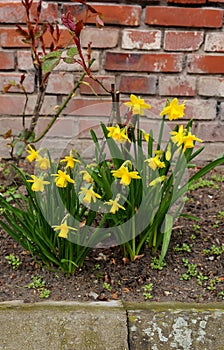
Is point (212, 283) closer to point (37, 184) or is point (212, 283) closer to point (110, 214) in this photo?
point (110, 214)

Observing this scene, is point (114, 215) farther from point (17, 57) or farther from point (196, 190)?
point (17, 57)

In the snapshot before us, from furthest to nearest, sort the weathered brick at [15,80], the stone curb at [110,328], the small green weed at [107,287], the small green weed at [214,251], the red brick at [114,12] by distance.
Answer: the weathered brick at [15,80]
the red brick at [114,12]
the small green weed at [214,251]
the small green weed at [107,287]
the stone curb at [110,328]

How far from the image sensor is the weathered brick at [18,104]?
2262 mm

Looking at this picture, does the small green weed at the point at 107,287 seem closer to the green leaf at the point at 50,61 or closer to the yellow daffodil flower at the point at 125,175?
the yellow daffodil flower at the point at 125,175

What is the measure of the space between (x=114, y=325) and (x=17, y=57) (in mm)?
1308

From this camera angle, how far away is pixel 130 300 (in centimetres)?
152

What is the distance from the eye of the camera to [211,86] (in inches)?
89.2

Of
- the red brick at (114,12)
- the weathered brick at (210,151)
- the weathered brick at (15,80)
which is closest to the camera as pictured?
the red brick at (114,12)

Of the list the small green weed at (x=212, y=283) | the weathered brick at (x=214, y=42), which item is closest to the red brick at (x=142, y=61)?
the weathered brick at (x=214, y=42)

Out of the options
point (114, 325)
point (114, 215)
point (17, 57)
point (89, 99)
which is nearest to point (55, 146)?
point (89, 99)

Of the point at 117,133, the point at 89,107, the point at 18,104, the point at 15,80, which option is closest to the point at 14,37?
the point at 15,80

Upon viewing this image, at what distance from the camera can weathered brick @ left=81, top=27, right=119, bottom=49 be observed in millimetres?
2166

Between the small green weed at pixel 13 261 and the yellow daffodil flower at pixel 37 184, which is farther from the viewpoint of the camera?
the small green weed at pixel 13 261

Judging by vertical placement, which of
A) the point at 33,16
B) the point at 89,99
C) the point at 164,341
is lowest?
the point at 164,341
